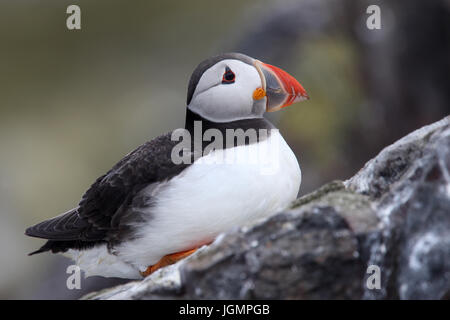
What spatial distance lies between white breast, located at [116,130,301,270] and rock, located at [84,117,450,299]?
0.49m

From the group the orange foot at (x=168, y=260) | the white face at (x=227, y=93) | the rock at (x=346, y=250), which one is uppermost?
the white face at (x=227, y=93)

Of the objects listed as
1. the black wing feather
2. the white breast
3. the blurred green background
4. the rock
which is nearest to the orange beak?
the white breast

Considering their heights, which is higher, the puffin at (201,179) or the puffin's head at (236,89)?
the puffin's head at (236,89)

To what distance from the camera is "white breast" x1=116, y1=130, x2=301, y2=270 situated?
3.47 m

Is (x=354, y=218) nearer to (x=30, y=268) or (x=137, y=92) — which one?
(x=30, y=268)

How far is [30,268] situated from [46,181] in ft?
7.92

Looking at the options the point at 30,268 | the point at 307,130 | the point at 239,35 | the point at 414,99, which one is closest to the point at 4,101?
the point at 30,268

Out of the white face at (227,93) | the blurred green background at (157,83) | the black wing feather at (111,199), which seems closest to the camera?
the white face at (227,93)

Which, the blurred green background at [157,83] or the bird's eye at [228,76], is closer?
the bird's eye at [228,76]

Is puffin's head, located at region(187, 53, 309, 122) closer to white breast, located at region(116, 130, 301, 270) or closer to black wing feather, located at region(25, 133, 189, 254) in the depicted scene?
white breast, located at region(116, 130, 301, 270)

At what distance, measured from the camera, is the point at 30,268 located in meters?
10.1

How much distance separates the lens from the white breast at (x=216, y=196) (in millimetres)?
3473

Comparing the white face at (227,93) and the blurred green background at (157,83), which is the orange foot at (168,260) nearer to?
the white face at (227,93)

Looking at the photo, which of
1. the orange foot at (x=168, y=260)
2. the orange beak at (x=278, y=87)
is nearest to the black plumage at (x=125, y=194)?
the orange beak at (x=278, y=87)
